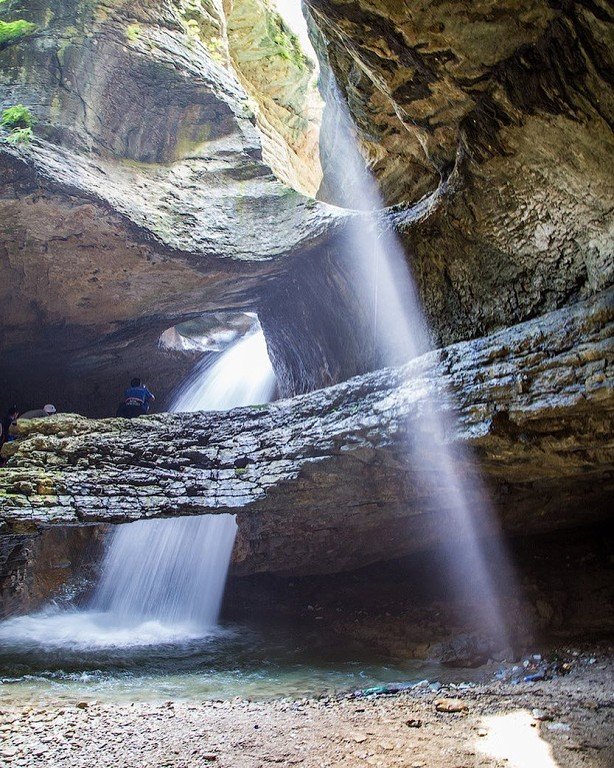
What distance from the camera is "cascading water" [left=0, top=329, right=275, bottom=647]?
944 cm

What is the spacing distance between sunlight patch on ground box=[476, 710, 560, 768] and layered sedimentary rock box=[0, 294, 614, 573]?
8.87 feet

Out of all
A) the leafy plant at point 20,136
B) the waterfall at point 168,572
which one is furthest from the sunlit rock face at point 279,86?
the waterfall at point 168,572

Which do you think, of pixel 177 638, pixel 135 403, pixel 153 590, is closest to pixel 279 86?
pixel 135 403

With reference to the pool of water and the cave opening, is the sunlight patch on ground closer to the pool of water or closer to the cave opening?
the cave opening

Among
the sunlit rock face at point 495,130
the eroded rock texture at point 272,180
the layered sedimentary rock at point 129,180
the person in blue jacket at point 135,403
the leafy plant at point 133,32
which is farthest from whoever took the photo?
the person in blue jacket at point 135,403

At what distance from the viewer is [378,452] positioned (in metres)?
6.75

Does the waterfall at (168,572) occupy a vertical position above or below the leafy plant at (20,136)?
below

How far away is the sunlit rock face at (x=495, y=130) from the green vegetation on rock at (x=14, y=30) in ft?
16.7

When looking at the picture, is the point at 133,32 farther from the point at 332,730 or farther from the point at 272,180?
the point at 332,730

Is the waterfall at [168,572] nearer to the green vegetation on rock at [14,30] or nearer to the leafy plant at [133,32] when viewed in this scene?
the leafy plant at [133,32]

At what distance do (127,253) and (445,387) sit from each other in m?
6.02

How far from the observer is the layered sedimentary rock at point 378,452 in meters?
5.54

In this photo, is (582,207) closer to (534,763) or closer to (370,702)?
(534,763)

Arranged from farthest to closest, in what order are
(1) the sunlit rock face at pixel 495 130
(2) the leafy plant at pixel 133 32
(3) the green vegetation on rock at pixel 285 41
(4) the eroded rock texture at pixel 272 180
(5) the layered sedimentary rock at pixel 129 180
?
1. (3) the green vegetation on rock at pixel 285 41
2. (2) the leafy plant at pixel 133 32
3. (5) the layered sedimentary rock at pixel 129 180
4. (4) the eroded rock texture at pixel 272 180
5. (1) the sunlit rock face at pixel 495 130
